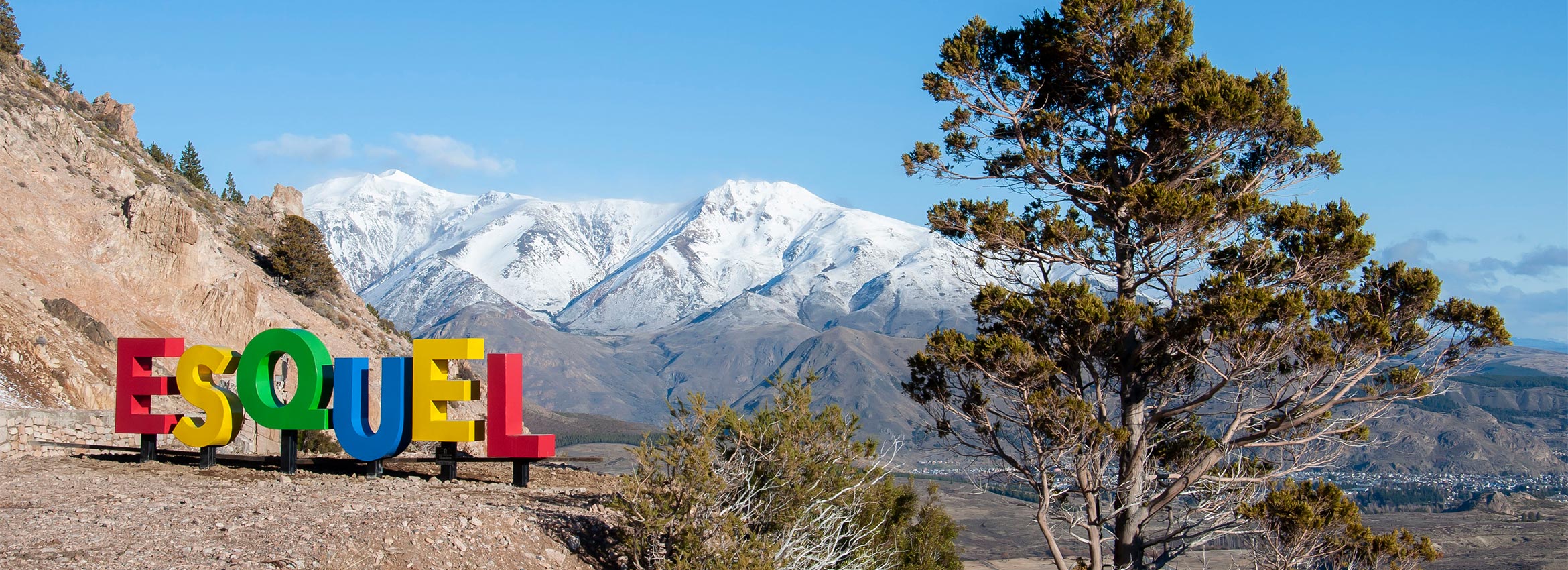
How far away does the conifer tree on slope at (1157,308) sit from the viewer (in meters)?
18.4

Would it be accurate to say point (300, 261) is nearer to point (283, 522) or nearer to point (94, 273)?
point (94, 273)

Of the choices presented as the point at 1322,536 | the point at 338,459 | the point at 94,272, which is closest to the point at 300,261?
the point at 94,272

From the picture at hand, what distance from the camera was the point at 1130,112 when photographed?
20141 mm

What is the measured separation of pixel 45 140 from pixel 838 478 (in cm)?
4261

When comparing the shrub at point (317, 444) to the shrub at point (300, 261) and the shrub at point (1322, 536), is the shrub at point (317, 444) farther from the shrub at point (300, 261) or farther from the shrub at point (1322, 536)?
the shrub at point (1322, 536)

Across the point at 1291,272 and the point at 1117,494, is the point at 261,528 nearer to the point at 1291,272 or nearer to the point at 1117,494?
the point at 1117,494

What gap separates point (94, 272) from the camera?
4106cm

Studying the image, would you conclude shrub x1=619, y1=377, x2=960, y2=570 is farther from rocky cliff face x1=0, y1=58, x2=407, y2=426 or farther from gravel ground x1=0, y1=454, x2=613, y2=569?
rocky cliff face x1=0, y1=58, x2=407, y2=426

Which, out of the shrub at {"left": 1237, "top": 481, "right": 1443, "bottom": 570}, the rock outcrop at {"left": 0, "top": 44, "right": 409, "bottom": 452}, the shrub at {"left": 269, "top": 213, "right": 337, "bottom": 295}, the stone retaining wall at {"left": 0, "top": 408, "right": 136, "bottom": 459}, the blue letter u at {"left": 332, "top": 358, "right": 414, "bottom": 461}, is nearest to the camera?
the shrub at {"left": 1237, "top": 481, "right": 1443, "bottom": 570}

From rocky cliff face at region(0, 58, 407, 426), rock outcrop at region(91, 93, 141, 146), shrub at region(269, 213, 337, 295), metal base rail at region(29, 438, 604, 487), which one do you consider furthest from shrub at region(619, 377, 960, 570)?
rock outcrop at region(91, 93, 141, 146)

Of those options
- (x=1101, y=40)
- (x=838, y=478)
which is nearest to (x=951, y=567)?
(x=838, y=478)

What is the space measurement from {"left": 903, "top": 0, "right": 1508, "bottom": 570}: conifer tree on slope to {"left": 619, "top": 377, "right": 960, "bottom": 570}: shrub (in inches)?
104

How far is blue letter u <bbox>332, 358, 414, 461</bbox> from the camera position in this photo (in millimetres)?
21594

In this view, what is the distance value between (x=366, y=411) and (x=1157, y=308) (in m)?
14.5
